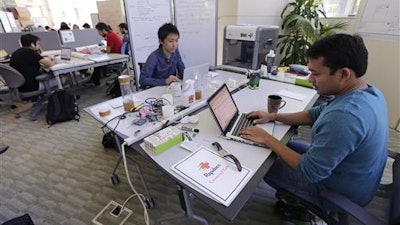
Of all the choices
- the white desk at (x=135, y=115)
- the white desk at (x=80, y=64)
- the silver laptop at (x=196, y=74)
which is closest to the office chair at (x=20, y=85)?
the white desk at (x=80, y=64)

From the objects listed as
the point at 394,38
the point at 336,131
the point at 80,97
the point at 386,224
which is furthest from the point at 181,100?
the point at 80,97

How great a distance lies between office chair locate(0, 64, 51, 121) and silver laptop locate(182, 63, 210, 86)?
2408mm

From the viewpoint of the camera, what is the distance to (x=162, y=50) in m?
2.05

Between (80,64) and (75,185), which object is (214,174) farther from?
(80,64)

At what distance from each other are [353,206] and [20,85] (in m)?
3.68

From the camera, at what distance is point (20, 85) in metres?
2.81

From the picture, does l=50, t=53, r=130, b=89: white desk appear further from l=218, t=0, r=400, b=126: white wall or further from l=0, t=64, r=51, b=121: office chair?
l=218, t=0, r=400, b=126: white wall

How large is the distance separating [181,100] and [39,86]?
2.61 meters

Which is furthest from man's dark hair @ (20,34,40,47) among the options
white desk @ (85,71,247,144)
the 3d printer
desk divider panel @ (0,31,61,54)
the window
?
the window

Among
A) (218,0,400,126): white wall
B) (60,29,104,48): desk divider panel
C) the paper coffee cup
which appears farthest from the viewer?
(60,29,104,48): desk divider panel

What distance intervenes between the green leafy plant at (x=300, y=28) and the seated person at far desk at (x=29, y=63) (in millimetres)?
3627

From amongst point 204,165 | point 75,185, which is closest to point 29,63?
point 75,185

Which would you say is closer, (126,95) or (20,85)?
(126,95)

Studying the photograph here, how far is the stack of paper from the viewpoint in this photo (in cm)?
78
